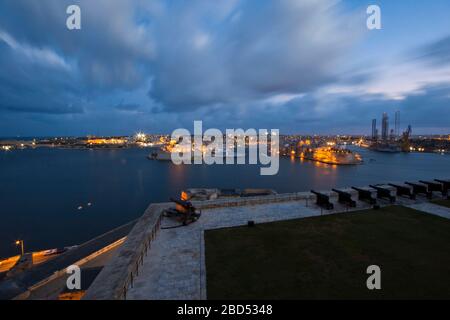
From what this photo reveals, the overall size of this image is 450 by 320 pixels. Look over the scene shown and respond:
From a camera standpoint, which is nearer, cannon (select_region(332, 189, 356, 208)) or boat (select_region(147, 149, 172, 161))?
cannon (select_region(332, 189, 356, 208))

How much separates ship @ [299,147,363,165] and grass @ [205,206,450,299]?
281 ft

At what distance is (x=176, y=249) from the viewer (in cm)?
878

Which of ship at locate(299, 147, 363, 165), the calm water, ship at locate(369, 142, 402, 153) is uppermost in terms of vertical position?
ship at locate(369, 142, 402, 153)

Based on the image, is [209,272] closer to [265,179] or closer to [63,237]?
[63,237]

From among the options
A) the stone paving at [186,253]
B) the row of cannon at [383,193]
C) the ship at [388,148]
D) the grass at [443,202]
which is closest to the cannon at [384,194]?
the row of cannon at [383,193]

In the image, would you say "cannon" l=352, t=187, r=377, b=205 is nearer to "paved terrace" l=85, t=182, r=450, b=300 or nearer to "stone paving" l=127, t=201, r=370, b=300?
"paved terrace" l=85, t=182, r=450, b=300

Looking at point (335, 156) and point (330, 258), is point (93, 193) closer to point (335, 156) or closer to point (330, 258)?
point (330, 258)

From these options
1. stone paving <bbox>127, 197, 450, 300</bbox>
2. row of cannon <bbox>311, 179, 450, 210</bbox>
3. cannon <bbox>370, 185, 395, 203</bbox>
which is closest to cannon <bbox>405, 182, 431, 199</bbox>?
row of cannon <bbox>311, 179, 450, 210</bbox>

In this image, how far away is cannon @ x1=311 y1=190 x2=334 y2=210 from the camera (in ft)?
44.0

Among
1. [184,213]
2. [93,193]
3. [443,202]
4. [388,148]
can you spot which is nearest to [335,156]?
[443,202]

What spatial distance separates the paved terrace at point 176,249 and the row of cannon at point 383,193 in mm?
502

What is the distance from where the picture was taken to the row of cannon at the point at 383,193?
45.7ft

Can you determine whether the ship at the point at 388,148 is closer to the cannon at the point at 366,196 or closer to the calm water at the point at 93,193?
the calm water at the point at 93,193

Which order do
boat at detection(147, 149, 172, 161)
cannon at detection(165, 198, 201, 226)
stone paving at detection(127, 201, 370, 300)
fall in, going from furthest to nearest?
boat at detection(147, 149, 172, 161), cannon at detection(165, 198, 201, 226), stone paving at detection(127, 201, 370, 300)
